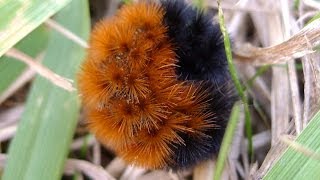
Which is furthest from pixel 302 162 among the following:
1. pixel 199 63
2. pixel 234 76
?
pixel 199 63

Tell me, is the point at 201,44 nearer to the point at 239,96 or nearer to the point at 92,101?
the point at 239,96

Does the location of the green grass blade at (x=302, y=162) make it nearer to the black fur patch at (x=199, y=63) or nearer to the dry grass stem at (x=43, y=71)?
the black fur patch at (x=199, y=63)

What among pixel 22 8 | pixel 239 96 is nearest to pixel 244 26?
pixel 239 96

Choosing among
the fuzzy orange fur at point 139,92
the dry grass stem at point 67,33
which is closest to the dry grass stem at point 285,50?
the fuzzy orange fur at point 139,92

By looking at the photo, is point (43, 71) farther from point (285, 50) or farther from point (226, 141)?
point (285, 50)

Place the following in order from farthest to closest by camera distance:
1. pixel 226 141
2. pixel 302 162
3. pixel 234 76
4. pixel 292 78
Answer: pixel 292 78
pixel 234 76
pixel 226 141
pixel 302 162

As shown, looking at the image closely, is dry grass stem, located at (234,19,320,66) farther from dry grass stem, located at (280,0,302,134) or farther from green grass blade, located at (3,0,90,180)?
green grass blade, located at (3,0,90,180)
